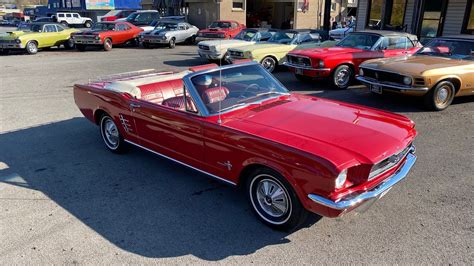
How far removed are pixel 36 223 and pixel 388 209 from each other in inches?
145

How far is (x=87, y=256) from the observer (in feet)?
10.5

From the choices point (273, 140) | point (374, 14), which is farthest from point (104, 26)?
point (273, 140)

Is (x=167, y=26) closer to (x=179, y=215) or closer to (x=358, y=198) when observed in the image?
Result: (x=179, y=215)

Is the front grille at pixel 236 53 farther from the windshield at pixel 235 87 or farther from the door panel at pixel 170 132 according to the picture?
the door panel at pixel 170 132

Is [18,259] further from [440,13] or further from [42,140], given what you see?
[440,13]

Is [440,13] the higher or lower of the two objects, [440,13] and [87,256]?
the higher

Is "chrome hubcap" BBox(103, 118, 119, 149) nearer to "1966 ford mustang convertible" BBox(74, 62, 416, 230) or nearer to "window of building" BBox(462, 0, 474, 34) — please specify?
"1966 ford mustang convertible" BBox(74, 62, 416, 230)

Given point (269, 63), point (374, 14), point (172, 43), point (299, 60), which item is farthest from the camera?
point (172, 43)

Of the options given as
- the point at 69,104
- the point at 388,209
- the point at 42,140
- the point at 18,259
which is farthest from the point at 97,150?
the point at 388,209

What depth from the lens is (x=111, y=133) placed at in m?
5.57

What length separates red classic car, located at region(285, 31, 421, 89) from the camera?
31.1 feet

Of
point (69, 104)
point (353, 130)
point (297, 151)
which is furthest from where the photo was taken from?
A: point (69, 104)

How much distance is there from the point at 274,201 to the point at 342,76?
7.08 m

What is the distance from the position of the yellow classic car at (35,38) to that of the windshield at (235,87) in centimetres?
1674
